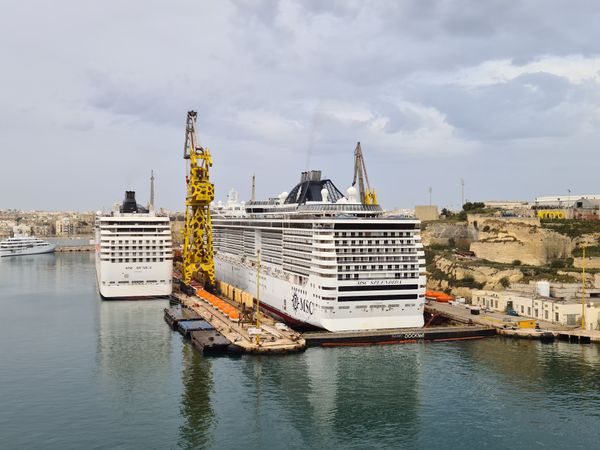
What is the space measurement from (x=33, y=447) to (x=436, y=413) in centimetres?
1841

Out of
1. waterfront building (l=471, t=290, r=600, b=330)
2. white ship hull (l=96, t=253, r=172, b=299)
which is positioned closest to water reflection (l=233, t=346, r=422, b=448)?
waterfront building (l=471, t=290, r=600, b=330)

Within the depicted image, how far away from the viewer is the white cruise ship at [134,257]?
65.2 meters

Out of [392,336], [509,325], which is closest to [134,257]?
[392,336]

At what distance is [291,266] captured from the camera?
4956cm

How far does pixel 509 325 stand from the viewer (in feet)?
161

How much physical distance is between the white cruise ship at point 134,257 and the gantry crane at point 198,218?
12.7ft

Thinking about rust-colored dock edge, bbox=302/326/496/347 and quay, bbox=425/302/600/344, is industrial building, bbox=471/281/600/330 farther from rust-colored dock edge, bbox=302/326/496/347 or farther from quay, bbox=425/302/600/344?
rust-colored dock edge, bbox=302/326/496/347

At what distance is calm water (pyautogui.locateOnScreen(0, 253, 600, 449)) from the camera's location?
92.7 ft

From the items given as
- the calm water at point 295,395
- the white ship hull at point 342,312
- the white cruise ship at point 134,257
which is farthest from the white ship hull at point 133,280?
the white ship hull at point 342,312

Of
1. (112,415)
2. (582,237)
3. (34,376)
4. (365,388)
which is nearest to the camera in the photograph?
(112,415)

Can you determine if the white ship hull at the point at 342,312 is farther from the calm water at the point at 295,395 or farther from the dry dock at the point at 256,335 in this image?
the calm water at the point at 295,395

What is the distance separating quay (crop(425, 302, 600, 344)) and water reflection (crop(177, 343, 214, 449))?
61.8ft


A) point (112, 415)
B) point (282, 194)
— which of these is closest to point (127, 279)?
point (282, 194)

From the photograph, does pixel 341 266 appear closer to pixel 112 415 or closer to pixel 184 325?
pixel 184 325
